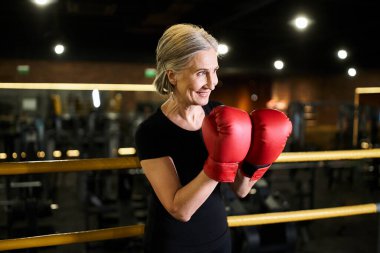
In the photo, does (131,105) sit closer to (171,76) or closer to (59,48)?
(59,48)

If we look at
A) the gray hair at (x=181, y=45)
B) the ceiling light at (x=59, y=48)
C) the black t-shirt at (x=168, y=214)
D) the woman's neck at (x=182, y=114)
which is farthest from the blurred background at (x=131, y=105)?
the gray hair at (x=181, y=45)

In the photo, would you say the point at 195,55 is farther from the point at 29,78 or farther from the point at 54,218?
the point at 29,78

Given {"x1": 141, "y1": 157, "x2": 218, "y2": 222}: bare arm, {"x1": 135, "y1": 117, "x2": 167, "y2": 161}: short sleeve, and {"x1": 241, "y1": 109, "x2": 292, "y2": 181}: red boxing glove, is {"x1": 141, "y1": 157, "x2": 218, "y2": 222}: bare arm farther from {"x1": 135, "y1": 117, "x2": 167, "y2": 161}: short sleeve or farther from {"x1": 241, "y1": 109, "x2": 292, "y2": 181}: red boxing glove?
{"x1": 241, "y1": 109, "x2": 292, "y2": 181}: red boxing glove

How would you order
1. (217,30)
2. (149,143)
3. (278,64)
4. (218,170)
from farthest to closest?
(278,64), (217,30), (149,143), (218,170)

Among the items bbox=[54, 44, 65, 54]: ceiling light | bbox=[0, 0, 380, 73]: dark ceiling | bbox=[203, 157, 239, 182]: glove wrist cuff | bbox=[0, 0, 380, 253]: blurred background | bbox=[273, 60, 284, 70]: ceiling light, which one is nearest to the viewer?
bbox=[203, 157, 239, 182]: glove wrist cuff

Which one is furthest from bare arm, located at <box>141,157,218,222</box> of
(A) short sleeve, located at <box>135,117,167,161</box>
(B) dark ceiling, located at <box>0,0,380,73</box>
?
(B) dark ceiling, located at <box>0,0,380,73</box>

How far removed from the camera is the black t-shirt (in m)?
0.99

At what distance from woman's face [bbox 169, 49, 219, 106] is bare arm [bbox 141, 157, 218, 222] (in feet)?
0.57

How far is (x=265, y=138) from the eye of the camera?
96cm

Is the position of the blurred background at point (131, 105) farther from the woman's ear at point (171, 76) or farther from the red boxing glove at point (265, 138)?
the woman's ear at point (171, 76)

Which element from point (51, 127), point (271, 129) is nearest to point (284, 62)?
point (51, 127)

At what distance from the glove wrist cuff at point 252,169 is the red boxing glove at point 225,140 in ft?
0.33

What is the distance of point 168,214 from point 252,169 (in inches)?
10.1

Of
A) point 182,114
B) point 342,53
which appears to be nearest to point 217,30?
point 342,53
